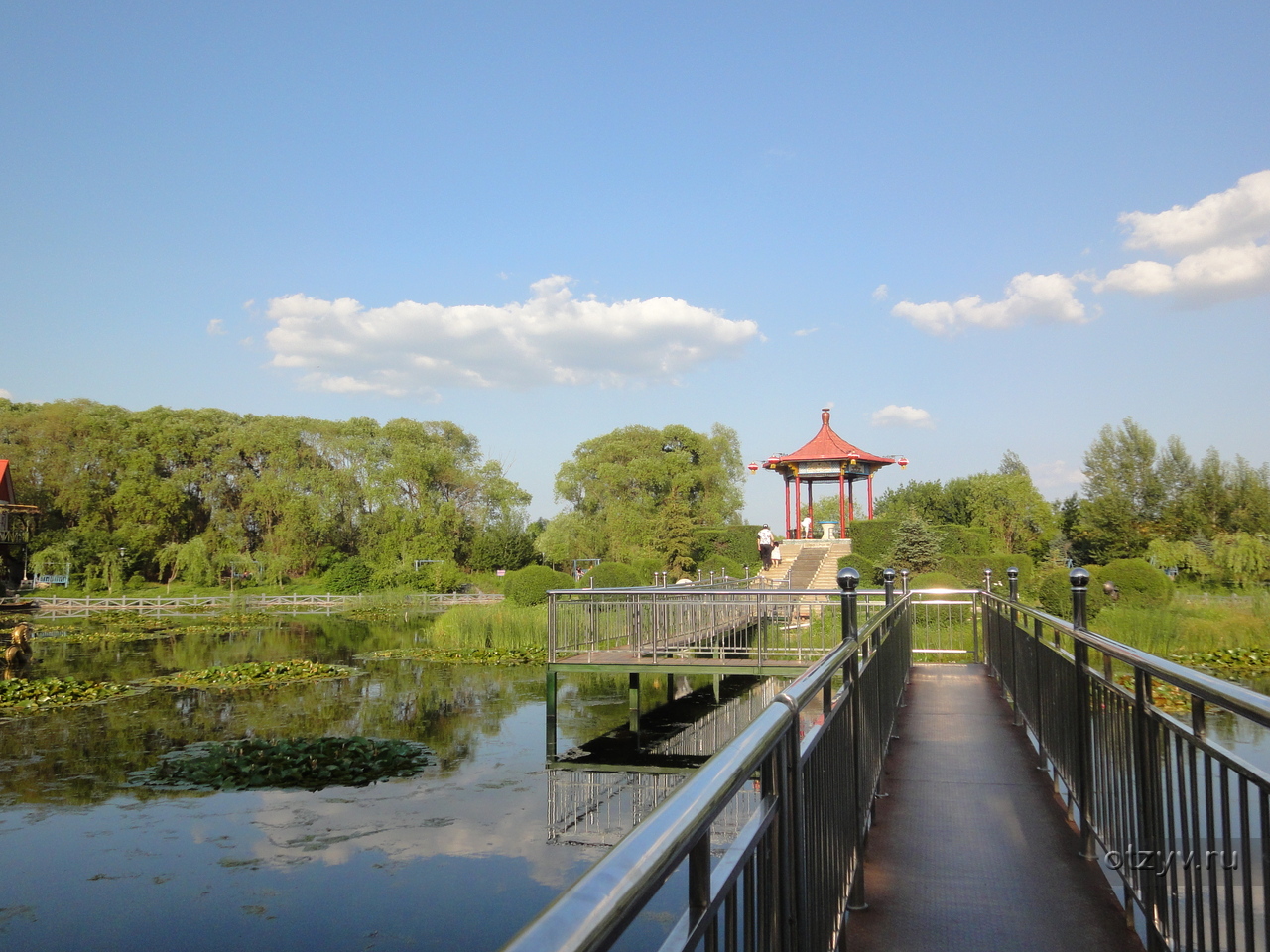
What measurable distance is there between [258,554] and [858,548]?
2965 centimetres

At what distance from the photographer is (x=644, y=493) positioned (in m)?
48.9

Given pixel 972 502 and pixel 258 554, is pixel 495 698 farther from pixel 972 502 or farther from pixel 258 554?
pixel 972 502

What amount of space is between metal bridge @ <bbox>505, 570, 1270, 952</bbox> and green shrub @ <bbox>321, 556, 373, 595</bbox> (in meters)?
41.3

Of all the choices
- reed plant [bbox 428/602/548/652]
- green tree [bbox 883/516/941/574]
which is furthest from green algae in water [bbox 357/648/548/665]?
green tree [bbox 883/516/941/574]

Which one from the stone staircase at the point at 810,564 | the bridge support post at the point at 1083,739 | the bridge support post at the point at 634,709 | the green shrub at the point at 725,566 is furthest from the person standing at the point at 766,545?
the bridge support post at the point at 1083,739

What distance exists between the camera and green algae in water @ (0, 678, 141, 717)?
14.4 metres

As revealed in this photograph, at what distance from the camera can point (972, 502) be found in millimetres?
50188

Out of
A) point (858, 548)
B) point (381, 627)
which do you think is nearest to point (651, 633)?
point (381, 627)

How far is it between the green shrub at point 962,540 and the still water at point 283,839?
20.6 metres

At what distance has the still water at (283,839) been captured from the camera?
20.4 ft

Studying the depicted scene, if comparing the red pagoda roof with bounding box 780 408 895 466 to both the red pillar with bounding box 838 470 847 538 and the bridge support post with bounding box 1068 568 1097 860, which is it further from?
the bridge support post with bounding box 1068 568 1097 860

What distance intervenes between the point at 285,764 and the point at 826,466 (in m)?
28.6

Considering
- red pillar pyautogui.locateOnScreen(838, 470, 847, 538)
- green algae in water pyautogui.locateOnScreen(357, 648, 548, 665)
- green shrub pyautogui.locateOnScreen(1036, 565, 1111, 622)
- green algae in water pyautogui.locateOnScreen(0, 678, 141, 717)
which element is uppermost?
red pillar pyautogui.locateOnScreen(838, 470, 847, 538)

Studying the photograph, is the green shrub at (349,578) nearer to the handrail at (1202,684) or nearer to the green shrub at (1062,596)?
the green shrub at (1062,596)
